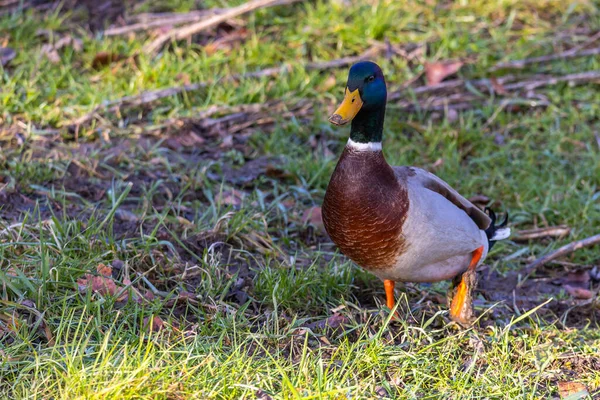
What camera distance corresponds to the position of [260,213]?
13.9ft

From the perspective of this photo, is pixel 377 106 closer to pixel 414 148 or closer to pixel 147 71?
pixel 414 148

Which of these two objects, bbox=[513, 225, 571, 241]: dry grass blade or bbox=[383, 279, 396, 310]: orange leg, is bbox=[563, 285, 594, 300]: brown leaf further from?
bbox=[383, 279, 396, 310]: orange leg

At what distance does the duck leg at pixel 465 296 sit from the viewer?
3635mm

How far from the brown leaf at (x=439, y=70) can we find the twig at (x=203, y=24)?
1.24 meters

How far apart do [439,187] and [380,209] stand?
1.39ft

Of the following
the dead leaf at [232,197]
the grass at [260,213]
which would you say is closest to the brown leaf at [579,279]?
the grass at [260,213]

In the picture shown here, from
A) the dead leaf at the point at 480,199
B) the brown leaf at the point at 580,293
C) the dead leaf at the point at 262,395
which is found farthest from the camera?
the dead leaf at the point at 480,199

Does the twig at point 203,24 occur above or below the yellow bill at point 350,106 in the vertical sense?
below

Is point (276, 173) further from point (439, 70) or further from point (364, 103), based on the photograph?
point (439, 70)

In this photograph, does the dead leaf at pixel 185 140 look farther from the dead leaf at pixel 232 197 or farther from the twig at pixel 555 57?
the twig at pixel 555 57

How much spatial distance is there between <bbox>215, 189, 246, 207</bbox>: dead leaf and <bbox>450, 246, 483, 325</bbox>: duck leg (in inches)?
49.5

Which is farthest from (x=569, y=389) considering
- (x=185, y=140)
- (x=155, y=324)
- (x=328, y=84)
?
(x=328, y=84)

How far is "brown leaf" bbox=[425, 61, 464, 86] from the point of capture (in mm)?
5832

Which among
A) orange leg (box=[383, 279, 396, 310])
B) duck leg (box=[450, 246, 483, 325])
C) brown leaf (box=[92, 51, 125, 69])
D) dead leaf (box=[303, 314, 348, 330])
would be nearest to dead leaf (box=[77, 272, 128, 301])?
dead leaf (box=[303, 314, 348, 330])
